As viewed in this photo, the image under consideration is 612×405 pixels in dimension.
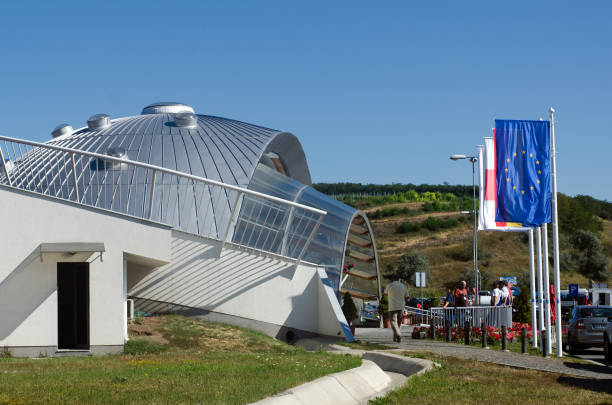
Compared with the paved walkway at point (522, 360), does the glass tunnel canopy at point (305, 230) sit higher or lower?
higher

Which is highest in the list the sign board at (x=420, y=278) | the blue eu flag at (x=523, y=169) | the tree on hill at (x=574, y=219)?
the tree on hill at (x=574, y=219)

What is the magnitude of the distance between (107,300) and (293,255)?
6.26 metres

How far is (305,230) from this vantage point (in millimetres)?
24688

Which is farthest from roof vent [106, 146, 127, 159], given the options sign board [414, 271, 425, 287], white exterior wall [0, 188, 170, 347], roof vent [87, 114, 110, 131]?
sign board [414, 271, 425, 287]

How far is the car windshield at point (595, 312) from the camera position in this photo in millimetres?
23375

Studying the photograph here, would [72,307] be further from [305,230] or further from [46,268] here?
[305,230]

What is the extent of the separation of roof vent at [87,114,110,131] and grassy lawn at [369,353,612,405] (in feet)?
68.9

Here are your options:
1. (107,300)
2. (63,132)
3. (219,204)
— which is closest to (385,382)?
(107,300)

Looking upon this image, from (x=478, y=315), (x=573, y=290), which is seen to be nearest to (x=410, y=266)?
(x=573, y=290)

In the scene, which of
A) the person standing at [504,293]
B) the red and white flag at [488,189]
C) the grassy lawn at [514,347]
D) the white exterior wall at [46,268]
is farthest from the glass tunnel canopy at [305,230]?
the person standing at [504,293]

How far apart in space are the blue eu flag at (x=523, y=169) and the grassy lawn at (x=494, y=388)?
625 cm

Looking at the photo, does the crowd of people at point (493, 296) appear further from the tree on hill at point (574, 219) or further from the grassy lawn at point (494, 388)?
the tree on hill at point (574, 219)

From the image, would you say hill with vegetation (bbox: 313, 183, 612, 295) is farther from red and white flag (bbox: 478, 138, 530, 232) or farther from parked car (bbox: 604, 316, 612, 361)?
parked car (bbox: 604, 316, 612, 361)

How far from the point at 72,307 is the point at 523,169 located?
39.3 ft
